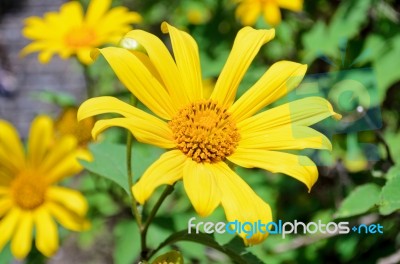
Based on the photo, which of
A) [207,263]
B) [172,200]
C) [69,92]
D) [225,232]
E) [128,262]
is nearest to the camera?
[225,232]

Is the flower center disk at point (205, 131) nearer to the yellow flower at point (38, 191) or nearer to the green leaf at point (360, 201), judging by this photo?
the green leaf at point (360, 201)

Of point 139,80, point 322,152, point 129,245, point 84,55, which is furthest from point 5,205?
point 322,152

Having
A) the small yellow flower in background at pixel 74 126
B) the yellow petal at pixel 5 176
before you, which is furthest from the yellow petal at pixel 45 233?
the small yellow flower in background at pixel 74 126

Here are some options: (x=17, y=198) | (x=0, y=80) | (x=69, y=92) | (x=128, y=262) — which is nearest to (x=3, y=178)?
(x=17, y=198)

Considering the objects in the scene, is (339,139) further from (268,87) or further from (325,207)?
(268,87)

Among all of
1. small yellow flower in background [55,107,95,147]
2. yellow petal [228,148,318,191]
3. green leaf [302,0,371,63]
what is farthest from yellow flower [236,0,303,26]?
yellow petal [228,148,318,191]

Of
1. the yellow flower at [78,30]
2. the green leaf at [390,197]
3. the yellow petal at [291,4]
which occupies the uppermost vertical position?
the green leaf at [390,197]
